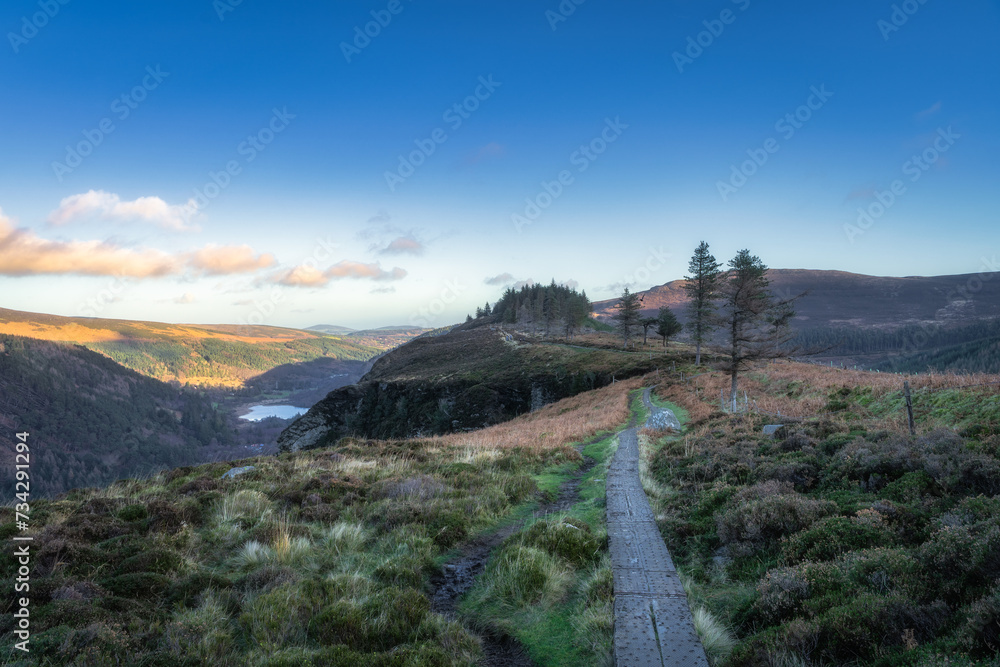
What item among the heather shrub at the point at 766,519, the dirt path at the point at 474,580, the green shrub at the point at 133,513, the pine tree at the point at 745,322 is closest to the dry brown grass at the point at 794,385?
the pine tree at the point at 745,322

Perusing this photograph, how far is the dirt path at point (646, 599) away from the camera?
4863mm

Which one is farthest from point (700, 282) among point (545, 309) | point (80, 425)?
point (80, 425)

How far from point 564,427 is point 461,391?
3828 centimetres

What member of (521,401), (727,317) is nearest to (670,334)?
(521,401)

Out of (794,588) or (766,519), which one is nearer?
(794,588)

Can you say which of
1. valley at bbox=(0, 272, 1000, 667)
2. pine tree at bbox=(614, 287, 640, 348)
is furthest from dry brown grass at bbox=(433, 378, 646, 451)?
pine tree at bbox=(614, 287, 640, 348)

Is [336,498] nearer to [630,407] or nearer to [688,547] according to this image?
[688,547]

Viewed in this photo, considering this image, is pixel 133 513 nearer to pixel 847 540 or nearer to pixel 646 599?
pixel 646 599

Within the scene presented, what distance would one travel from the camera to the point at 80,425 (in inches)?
6107

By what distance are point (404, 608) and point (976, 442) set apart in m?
9.73

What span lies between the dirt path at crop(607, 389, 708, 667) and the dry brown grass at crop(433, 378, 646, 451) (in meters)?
8.25

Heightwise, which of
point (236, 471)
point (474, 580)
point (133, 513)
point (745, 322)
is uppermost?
point (745, 322)

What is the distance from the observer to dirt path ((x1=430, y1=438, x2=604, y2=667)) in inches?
207

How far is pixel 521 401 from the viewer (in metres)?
58.4
